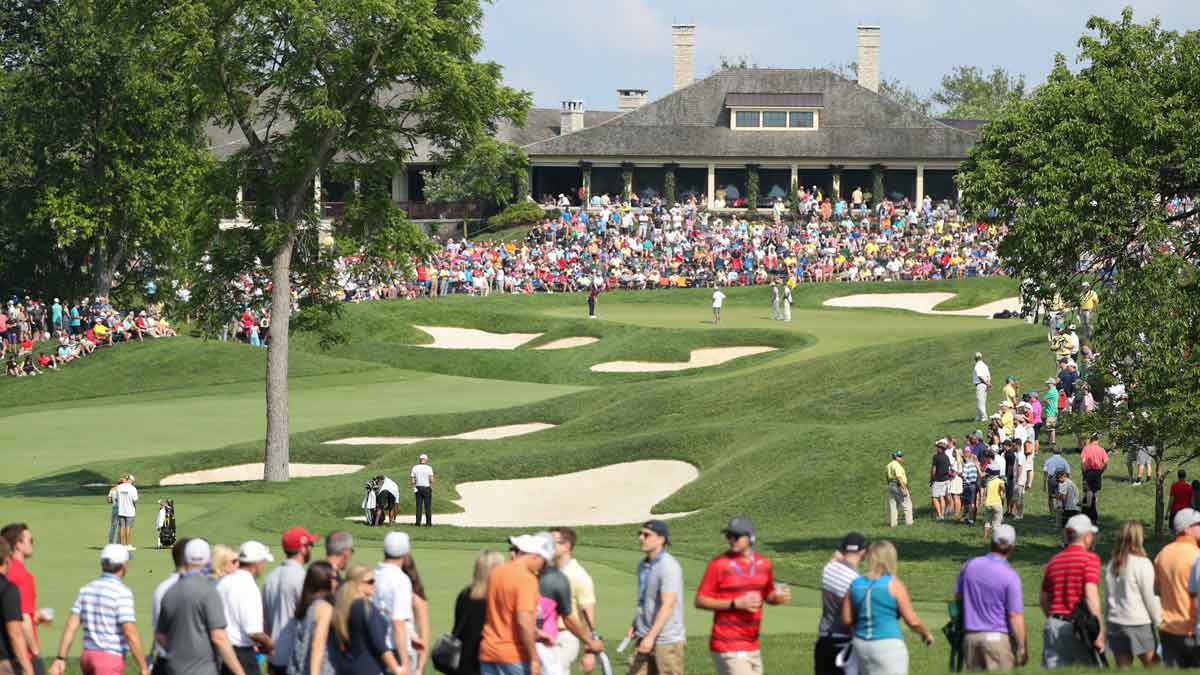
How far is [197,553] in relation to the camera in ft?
43.6

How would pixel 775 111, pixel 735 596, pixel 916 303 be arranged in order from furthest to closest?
pixel 775 111 → pixel 916 303 → pixel 735 596

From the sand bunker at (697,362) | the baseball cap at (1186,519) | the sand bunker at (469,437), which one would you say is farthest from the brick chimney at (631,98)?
the baseball cap at (1186,519)

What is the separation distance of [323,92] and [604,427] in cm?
1140

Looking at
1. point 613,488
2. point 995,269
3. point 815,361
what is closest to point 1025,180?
point 613,488

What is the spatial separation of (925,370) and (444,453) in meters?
12.2

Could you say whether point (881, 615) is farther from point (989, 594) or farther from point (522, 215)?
point (522, 215)

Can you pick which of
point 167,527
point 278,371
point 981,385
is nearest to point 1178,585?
point 167,527

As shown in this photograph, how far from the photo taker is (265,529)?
107 ft

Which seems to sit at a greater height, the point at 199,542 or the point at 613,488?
the point at 199,542

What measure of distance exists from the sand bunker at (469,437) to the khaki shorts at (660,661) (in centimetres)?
3082

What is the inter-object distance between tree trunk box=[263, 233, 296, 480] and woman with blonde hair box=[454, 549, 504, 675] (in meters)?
27.8

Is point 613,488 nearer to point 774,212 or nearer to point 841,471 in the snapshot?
point 841,471

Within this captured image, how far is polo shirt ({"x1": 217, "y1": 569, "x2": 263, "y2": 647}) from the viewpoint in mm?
13602

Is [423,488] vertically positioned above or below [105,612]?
below
